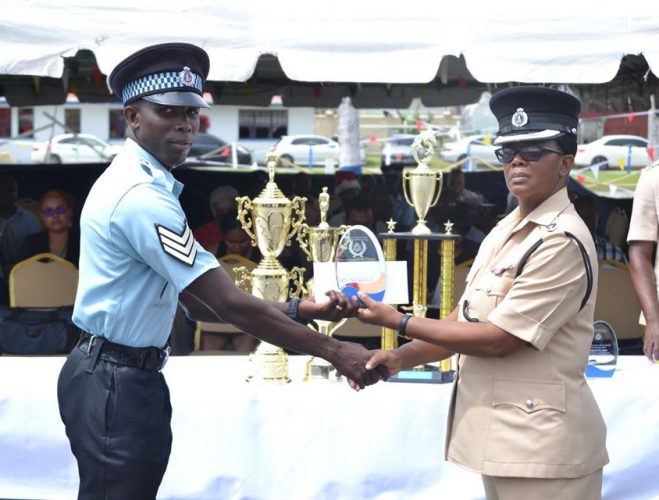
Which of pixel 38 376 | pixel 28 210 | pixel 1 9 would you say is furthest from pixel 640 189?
pixel 28 210

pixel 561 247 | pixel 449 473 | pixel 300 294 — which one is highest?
pixel 561 247

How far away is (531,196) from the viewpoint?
2.58 meters

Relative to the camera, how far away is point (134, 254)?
2.48 m

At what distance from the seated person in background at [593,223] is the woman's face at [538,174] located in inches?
155

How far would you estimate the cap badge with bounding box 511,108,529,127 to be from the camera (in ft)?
8.49

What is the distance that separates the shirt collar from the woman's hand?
623 millimetres

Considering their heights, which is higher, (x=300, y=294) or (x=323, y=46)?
(x=323, y=46)

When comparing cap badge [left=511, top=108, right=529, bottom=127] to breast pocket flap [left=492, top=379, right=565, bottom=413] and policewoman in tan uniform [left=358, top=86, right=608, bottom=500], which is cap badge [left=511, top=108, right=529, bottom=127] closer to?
policewoman in tan uniform [left=358, top=86, right=608, bottom=500]

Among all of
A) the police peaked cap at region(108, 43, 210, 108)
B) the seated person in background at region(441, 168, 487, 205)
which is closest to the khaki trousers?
the police peaked cap at region(108, 43, 210, 108)

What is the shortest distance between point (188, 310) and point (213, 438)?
1.05m

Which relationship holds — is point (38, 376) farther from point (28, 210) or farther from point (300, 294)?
point (28, 210)

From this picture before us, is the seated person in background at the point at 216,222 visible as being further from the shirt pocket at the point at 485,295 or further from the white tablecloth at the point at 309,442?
the shirt pocket at the point at 485,295

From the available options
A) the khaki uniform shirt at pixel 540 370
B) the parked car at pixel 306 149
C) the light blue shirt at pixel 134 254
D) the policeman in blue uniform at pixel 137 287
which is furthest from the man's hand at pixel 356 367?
the parked car at pixel 306 149

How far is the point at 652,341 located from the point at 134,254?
8.36 feet
